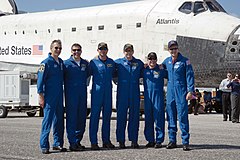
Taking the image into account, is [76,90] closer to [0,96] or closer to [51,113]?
[51,113]

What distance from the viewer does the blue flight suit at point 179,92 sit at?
26.1 feet

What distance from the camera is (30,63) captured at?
22.3 metres

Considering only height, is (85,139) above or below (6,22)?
below

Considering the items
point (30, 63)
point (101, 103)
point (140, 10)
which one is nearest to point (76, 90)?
point (101, 103)

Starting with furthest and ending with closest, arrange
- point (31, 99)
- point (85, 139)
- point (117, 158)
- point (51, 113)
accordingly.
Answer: point (31, 99), point (85, 139), point (51, 113), point (117, 158)

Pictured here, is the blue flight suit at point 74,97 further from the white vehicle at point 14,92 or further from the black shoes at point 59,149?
the white vehicle at point 14,92

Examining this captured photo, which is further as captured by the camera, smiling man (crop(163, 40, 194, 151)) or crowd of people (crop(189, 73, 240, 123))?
crowd of people (crop(189, 73, 240, 123))

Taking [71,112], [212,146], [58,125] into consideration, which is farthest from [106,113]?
[212,146]

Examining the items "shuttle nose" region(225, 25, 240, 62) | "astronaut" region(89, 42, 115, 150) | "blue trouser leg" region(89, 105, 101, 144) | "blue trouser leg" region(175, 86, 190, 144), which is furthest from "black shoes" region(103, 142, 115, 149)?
"shuttle nose" region(225, 25, 240, 62)

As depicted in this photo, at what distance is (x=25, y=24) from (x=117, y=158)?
16.9m

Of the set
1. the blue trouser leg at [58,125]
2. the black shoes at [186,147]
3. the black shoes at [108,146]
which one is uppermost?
the blue trouser leg at [58,125]

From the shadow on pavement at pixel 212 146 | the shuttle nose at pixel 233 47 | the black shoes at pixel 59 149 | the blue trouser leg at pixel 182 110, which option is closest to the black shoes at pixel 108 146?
the black shoes at pixel 59 149

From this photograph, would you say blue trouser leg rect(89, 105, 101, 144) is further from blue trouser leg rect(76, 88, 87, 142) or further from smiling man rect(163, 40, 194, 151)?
smiling man rect(163, 40, 194, 151)

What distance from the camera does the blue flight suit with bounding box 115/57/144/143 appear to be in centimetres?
838
